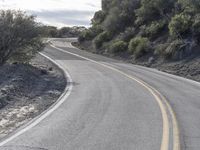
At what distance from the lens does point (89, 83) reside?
2317cm

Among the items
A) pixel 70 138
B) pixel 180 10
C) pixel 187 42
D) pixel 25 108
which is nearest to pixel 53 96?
pixel 25 108

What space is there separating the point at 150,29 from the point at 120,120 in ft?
103

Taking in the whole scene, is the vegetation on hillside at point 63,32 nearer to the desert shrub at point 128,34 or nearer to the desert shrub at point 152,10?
the desert shrub at point 128,34

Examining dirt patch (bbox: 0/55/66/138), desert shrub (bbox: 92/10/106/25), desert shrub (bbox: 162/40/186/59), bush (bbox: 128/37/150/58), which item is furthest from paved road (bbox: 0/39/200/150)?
desert shrub (bbox: 92/10/106/25)

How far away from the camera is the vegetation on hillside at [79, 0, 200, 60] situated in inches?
1452

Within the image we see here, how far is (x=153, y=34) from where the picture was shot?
4341 centimetres

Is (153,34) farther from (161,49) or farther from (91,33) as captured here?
(91,33)

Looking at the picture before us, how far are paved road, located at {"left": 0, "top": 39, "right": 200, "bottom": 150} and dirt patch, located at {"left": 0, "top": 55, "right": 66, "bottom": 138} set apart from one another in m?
0.72

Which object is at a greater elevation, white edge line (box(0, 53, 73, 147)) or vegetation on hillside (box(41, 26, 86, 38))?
white edge line (box(0, 53, 73, 147))

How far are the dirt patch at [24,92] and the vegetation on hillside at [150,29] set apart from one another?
11.0 metres

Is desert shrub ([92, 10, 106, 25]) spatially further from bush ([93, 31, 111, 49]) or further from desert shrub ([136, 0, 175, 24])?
desert shrub ([136, 0, 175, 24])

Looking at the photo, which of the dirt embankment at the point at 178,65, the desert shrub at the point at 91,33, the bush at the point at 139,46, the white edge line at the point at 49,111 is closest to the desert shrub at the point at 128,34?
the bush at the point at 139,46

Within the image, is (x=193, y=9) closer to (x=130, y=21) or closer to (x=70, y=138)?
(x=130, y=21)

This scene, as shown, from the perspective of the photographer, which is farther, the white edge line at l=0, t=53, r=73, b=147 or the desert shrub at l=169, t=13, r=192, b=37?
the desert shrub at l=169, t=13, r=192, b=37
